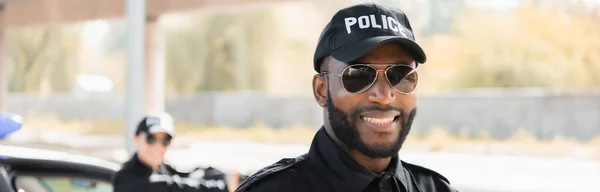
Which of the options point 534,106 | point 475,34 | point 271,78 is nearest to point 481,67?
point 475,34

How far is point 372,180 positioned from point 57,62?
9.57 m

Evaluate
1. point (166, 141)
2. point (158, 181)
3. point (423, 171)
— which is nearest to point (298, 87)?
point (166, 141)

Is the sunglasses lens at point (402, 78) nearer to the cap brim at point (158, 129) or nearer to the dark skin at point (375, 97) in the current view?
the dark skin at point (375, 97)

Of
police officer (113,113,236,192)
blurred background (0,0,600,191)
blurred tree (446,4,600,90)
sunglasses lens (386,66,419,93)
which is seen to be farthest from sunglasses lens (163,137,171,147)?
blurred tree (446,4,600,90)

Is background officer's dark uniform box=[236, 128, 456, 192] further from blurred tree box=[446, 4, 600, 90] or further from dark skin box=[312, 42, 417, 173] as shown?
blurred tree box=[446, 4, 600, 90]

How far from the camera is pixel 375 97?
1101 mm

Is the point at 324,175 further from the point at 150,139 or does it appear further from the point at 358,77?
the point at 150,139

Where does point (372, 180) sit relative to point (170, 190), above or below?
above

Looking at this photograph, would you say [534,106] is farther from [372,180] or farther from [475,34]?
[372,180]

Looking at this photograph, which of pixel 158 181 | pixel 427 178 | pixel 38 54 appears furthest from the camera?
pixel 38 54

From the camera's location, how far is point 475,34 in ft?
49.9

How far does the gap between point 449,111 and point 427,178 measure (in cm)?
1318

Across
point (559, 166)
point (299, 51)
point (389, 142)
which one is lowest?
point (559, 166)

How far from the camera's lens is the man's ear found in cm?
115
